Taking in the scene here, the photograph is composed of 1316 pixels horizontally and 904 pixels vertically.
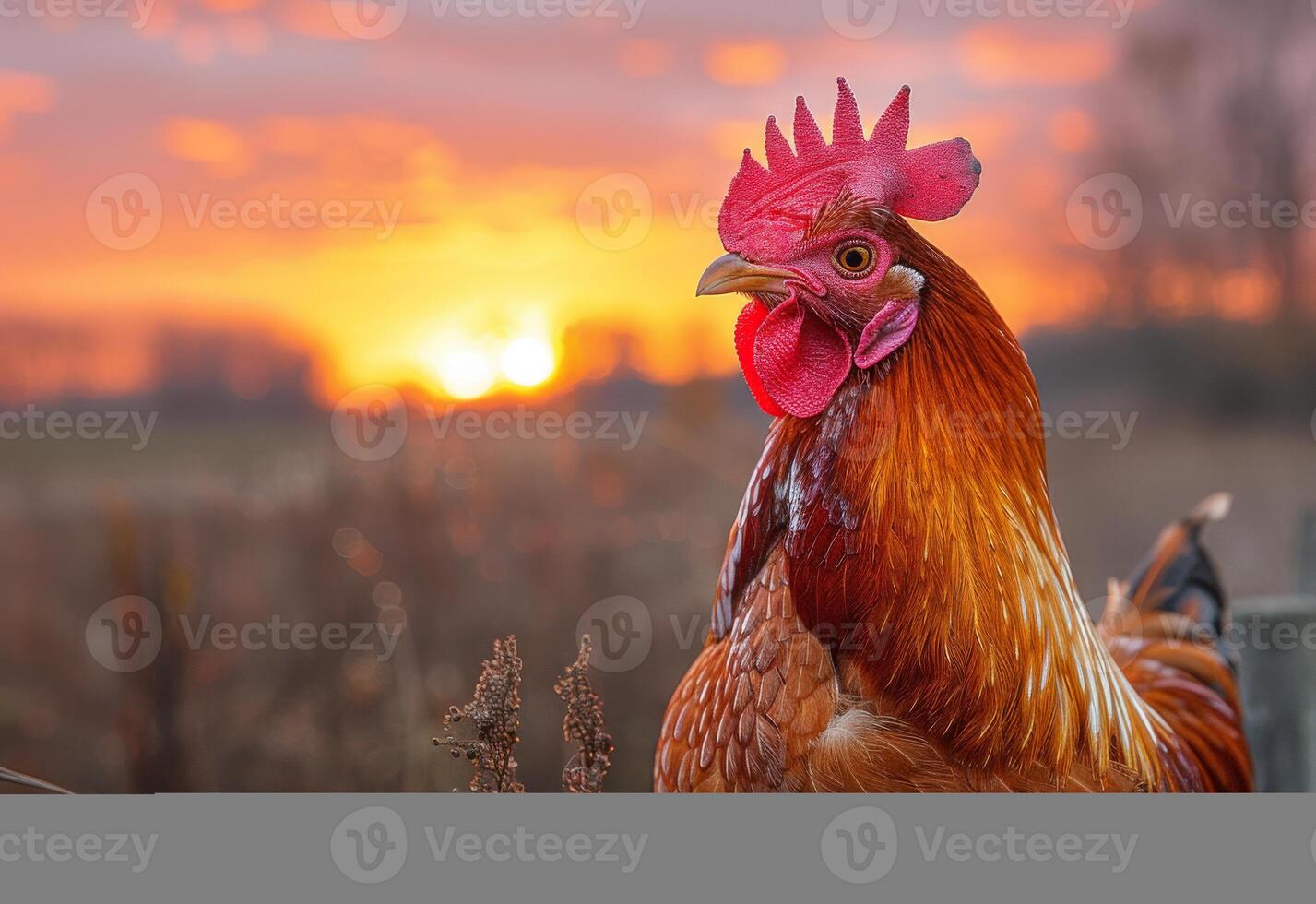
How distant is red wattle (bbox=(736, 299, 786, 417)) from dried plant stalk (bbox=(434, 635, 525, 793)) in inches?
35.1

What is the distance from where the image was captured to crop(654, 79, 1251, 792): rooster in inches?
61.6

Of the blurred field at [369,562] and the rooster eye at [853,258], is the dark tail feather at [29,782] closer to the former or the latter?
the blurred field at [369,562]

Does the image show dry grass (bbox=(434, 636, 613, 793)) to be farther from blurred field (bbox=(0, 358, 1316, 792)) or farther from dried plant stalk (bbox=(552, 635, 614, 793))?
blurred field (bbox=(0, 358, 1316, 792))

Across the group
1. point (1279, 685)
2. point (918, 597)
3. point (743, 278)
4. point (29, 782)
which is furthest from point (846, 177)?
point (29, 782)

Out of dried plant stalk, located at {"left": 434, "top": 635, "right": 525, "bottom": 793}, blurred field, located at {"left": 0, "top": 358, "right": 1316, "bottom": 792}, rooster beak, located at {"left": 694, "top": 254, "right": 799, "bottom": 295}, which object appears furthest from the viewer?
blurred field, located at {"left": 0, "top": 358, "right": 1316, "bottom": 792}

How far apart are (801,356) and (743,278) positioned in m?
0.17

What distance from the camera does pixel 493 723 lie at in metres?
2.07

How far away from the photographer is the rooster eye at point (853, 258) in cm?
155

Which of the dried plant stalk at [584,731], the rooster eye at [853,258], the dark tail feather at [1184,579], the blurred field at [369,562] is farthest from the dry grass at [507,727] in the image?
the dark tail feather at [1184,579]

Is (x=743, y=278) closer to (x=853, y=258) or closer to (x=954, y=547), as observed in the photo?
(x=853, y=258)

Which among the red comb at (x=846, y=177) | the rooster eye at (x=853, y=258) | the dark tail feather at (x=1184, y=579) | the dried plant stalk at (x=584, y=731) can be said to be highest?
the red comb at (x=846, y=177)
